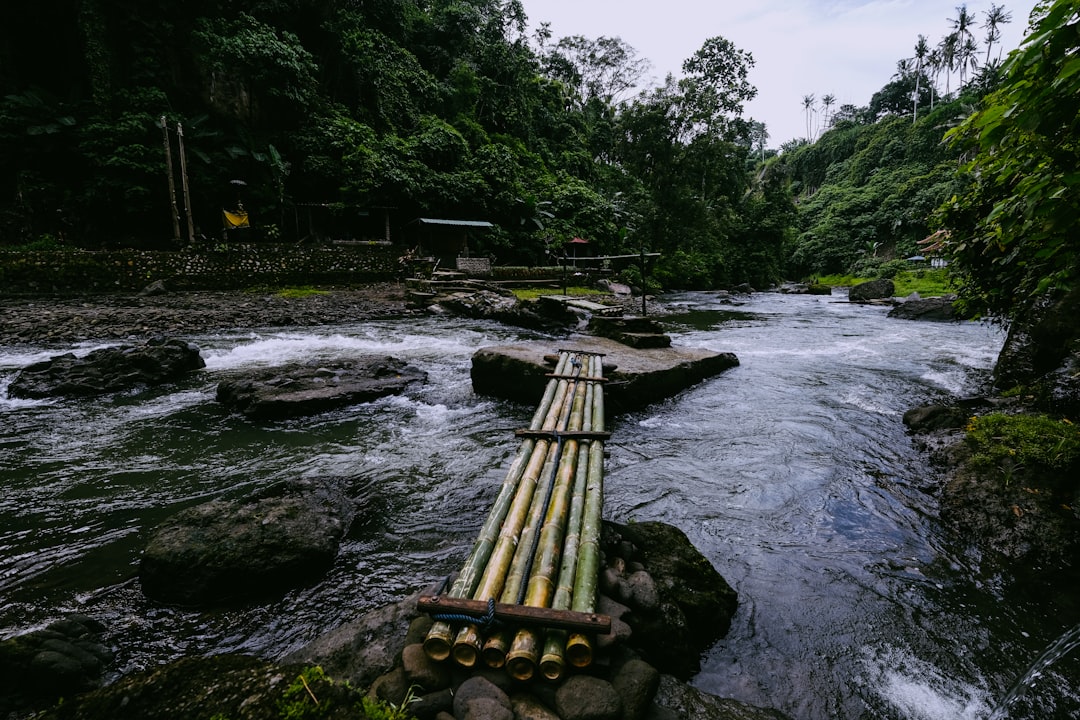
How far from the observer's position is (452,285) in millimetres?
18719

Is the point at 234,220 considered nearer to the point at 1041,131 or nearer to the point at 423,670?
the point at 423,670

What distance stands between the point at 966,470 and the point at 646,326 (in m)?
6.61

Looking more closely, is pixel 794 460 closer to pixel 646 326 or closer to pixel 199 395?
pixel 646 326

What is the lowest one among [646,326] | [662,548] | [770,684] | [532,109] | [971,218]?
[770,684]

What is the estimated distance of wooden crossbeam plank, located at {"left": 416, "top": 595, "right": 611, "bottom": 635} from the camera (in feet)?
6.81

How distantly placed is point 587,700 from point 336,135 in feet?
84.9

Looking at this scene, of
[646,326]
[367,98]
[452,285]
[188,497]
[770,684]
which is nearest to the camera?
[770,684]

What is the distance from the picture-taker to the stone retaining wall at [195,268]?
45.7ft

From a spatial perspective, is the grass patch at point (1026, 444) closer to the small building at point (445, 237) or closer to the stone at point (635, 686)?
the stone at point (635, 686)

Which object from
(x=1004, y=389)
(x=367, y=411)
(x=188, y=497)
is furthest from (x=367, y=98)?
(x=1004, y=389)

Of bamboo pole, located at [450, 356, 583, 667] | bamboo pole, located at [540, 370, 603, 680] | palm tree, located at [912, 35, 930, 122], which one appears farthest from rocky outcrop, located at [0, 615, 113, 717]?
palm tree, located at [912, 35, 930, 122]

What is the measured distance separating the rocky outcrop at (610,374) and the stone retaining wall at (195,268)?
14.2 metres

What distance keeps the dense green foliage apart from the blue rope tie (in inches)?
860

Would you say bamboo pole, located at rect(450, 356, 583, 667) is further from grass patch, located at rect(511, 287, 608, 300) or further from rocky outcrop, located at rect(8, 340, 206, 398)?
grass patch, located at rect(511, 287, 608, 300)
